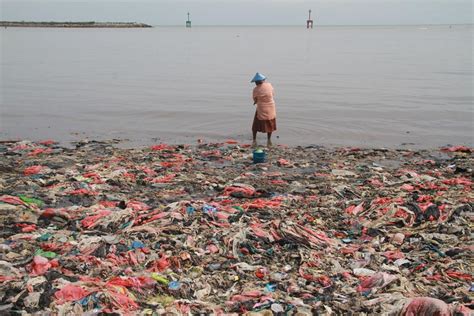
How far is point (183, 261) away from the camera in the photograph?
215 inches

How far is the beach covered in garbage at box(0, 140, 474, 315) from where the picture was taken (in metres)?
4.63

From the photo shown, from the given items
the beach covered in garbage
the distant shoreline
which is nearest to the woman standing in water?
the beach covered in garbage

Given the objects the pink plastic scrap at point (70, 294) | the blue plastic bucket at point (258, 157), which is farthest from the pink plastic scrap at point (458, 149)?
the pink plastic scrap at point (70, 294)

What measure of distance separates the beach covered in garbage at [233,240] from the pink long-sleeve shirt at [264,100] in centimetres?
279

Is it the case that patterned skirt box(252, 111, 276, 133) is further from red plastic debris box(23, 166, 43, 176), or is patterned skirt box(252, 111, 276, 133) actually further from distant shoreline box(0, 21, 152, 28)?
distant shoreline box(0, 21, 152, 28)

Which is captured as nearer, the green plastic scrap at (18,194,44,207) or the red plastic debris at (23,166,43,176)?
the green plastic scrap at (18,194,44,207)

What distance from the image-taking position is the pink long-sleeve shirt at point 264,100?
12.2 metres

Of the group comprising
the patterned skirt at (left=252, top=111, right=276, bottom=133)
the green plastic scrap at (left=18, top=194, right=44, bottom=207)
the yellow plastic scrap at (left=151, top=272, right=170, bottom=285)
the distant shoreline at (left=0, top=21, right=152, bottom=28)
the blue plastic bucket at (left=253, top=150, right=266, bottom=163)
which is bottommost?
the yellow plastic scrap at (left=151, top=272, right=170, bottom=285)

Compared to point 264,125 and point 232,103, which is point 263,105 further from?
point 232,103

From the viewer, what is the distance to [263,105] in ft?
40.7

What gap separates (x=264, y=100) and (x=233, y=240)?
22.6 ft

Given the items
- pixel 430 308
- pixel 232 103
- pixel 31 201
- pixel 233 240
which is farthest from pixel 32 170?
pixel 232 103

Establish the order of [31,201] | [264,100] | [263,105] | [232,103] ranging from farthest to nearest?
[232,103]
[263,105]
[264,100]
[31,201]

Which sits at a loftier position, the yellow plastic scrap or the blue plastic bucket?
the blue plastic bucket
